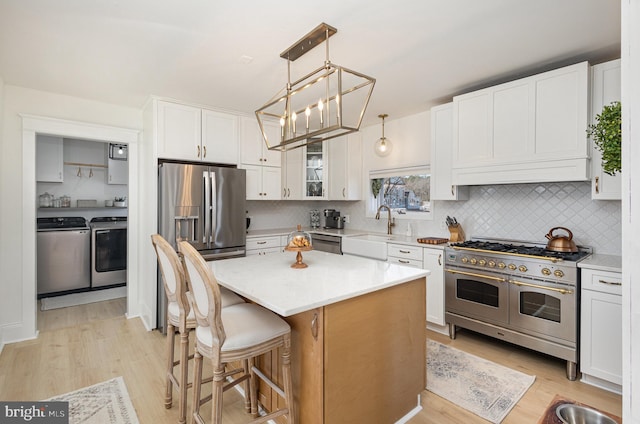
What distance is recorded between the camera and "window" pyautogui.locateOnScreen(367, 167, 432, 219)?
4.10 meters

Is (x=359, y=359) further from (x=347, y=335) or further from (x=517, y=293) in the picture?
(x=517, y=293)

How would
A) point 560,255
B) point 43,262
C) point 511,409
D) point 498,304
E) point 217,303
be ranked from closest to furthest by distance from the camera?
point 217,303 < point 511,409 < point 560,255 < point 498,304 < point 43,262

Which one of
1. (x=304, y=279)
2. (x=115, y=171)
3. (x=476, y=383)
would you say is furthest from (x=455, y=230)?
(x=115, y=171)

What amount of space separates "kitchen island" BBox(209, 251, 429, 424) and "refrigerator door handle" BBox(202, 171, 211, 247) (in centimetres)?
138

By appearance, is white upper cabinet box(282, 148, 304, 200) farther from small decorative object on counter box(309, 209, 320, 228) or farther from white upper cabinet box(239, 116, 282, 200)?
small decorative object on counter box(309, 209, 320, 228)

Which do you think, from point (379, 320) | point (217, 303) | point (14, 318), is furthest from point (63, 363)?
point (379, 320)

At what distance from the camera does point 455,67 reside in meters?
2.70

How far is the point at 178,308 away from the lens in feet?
6.68

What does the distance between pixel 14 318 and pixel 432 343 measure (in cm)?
409

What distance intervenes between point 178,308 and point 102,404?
35.8 inches

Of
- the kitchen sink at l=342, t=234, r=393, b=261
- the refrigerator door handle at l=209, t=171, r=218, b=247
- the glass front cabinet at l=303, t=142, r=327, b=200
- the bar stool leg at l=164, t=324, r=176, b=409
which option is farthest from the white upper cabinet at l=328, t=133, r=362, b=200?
the bar stool leg at l=164, t=324, r=176, b=409

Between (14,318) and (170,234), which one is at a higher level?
(170,234)

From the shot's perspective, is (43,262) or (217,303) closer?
(217,303)

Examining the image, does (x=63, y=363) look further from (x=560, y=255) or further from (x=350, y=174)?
(x=560, y=255)
